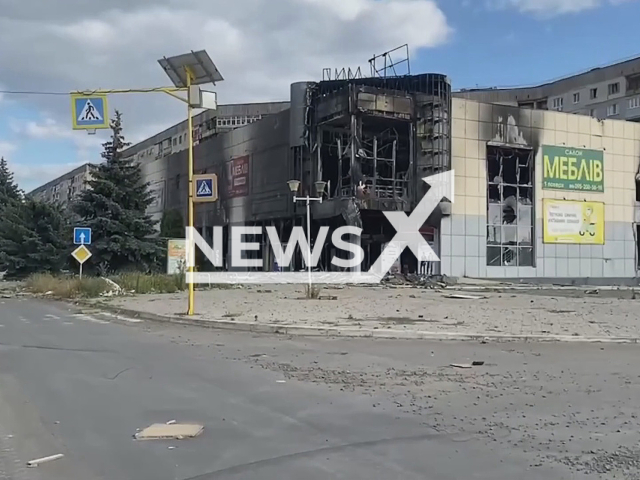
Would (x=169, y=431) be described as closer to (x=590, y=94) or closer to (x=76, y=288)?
(x=76, y=288)

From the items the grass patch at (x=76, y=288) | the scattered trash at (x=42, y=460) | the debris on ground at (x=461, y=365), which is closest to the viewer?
the scattered trash at (x=42, y=460)

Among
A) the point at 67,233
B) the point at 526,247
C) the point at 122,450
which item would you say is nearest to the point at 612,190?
the point at 526,247

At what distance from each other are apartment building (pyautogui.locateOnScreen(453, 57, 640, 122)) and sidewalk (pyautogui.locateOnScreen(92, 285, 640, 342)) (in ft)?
163

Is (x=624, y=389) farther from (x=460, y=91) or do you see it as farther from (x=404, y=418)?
(x=460, y=91)

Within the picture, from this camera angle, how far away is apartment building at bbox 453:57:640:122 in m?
70.8

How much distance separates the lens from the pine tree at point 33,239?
42094 millimetres

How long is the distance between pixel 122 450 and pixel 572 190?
147 ft

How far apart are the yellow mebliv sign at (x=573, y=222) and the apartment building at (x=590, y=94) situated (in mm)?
22555

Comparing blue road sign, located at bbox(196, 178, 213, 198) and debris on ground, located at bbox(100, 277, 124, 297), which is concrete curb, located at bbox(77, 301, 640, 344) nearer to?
blue road sign, located at bbox(196, 178, 213, 198)

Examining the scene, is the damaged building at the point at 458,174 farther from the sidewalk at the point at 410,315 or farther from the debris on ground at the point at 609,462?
the debris on ground at the point at 609,462

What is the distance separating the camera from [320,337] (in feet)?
49.8

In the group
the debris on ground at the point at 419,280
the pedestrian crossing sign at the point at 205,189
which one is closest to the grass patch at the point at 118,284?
the pedestrian crossing sign at the point at 205,189

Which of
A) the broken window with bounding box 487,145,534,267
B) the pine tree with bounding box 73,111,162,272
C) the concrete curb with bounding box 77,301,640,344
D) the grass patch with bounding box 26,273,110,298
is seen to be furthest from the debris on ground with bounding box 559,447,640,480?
the broken window with bounding box 487,145,534,267

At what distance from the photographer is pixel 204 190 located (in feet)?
64.0
